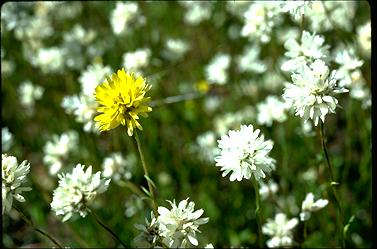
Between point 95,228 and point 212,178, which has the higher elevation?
point 212,178

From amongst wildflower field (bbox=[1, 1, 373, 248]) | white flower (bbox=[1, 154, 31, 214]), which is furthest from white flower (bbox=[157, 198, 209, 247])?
white flower (bbox=[1, 154, 31, 214])

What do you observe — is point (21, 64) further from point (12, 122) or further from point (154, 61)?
point (154, 61)

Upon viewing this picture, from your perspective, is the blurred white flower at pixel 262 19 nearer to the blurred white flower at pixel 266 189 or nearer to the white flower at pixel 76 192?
the blurred white flower at pixel 266 189

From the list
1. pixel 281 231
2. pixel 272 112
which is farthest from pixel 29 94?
pixel 281 231

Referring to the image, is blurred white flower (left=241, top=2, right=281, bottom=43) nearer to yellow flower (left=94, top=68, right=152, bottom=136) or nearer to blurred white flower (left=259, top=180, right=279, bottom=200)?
blurred white flower (left=259, top=180, right=279, bottom=200)

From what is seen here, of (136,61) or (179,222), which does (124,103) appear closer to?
(179,222)

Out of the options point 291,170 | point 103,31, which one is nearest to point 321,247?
point 291,170
